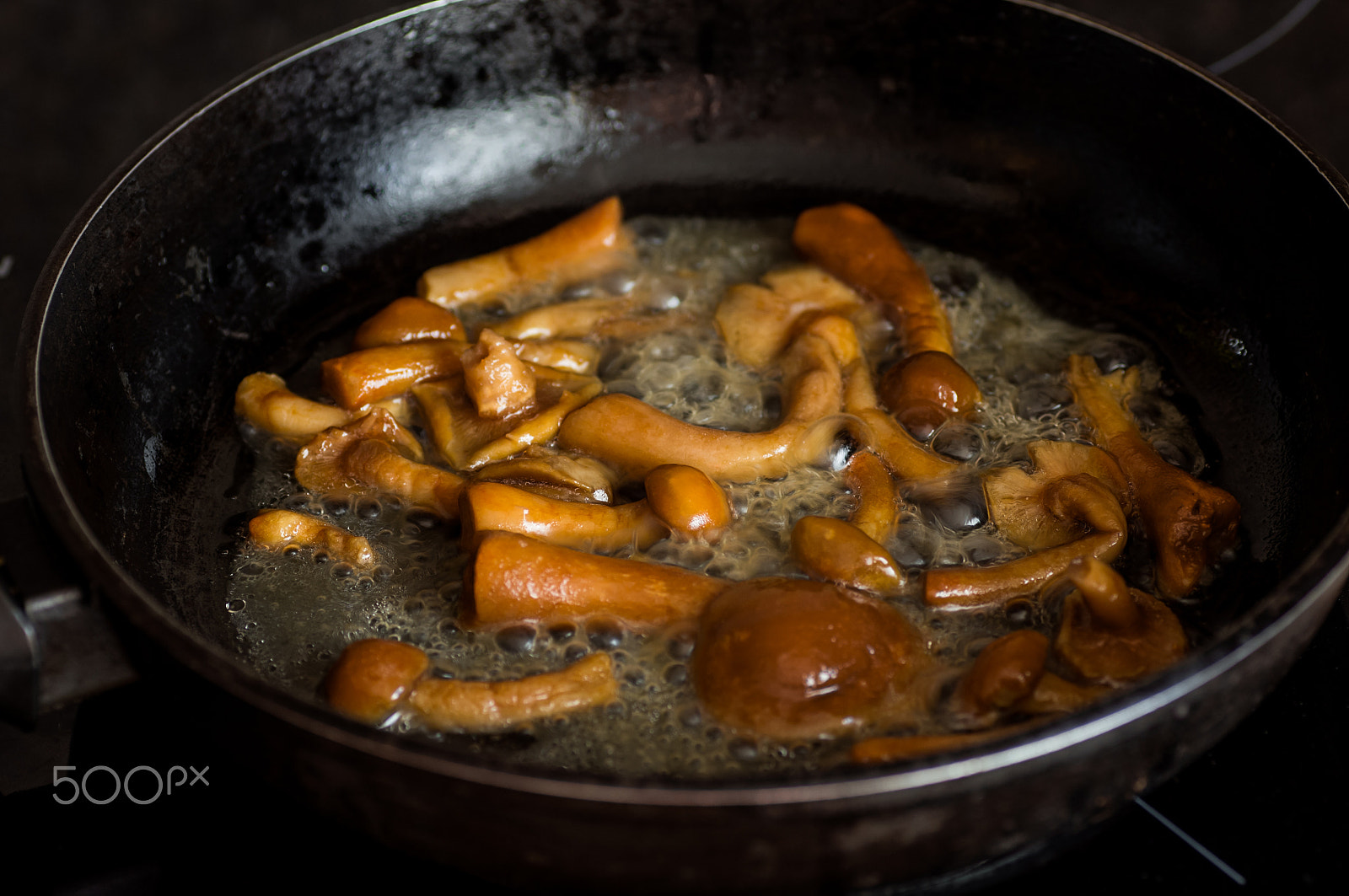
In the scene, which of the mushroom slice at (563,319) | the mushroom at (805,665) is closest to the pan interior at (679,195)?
the mushroom slice at (563,319)

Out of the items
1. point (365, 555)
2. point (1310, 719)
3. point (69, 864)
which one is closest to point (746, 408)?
point (365, 555)

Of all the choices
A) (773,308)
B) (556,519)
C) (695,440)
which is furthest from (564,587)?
(773,308)

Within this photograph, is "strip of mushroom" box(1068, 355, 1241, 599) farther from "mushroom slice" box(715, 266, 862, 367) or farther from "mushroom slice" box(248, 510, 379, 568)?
"mushroom slice" box(248, 510, 379, 568)

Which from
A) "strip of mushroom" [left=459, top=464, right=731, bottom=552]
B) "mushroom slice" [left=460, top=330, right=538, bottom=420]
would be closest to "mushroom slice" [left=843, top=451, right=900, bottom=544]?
"strip of mushroom" [left=459, top=464, right=731, bottom=552]

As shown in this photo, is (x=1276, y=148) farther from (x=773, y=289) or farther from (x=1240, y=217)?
(x=773, y=289)

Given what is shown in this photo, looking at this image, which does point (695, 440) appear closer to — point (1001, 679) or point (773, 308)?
point (773, 308)

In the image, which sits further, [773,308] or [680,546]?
[773,308]
